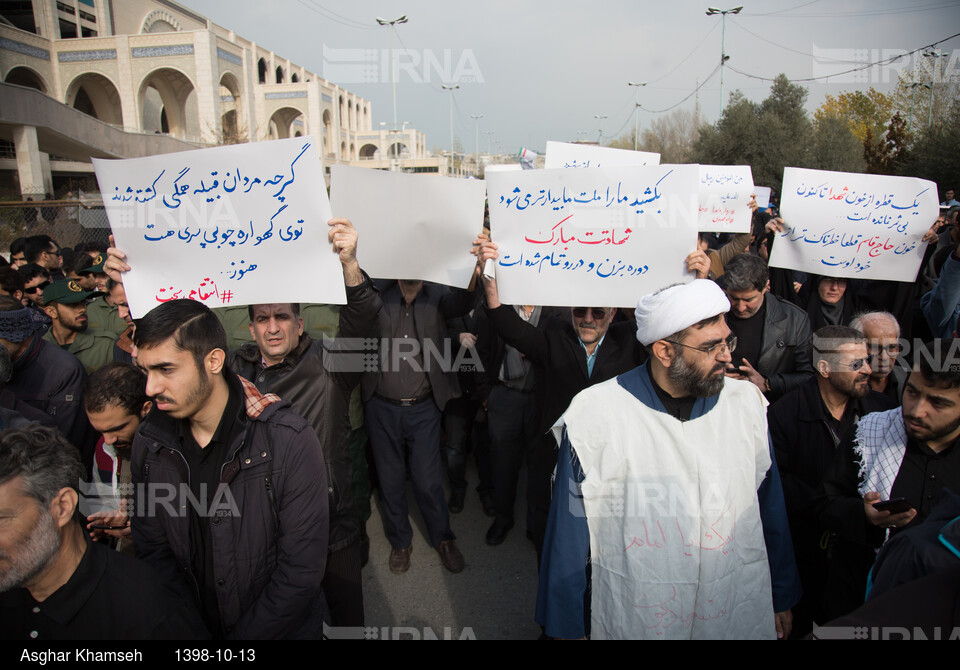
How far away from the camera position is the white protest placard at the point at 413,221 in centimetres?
305

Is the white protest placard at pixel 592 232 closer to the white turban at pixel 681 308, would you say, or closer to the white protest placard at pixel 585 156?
the white turban at pixel 681 308

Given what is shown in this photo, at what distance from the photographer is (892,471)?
6.58 ft

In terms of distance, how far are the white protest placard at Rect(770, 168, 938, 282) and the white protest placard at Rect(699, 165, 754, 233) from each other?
1.28 metres

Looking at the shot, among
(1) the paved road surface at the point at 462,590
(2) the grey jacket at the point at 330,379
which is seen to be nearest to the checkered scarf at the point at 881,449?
(1) the paved road surface at the point at 462,590

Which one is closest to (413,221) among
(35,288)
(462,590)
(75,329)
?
(462,590)

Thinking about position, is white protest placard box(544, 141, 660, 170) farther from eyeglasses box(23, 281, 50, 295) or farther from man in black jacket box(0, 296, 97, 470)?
eyeglasses box(23, 281, 50, 295)

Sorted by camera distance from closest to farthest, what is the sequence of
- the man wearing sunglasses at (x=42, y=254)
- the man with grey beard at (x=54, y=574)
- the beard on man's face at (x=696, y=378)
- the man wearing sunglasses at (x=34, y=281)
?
the man with grey beard at (x=54, y=574) → the beard on man's face at (x=696, y=378) → the man wearing sunglasses at (x=34, y=281) → the man wearing sunglasses at (x=42, y=254)

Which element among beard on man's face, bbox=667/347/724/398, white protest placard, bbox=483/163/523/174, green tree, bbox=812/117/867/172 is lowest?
beard on man's face, bbox=667/347/724/398

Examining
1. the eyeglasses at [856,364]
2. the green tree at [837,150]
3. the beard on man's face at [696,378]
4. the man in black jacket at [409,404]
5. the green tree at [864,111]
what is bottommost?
the man in black jacket at [409,404]

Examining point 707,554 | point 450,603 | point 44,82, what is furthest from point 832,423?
point 44,82

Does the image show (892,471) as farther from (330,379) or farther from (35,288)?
(35,288)

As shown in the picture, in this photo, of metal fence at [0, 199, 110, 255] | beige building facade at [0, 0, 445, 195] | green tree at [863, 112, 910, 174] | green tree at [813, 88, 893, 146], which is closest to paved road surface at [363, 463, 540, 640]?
metal fence at [0, 199, 110, 255]

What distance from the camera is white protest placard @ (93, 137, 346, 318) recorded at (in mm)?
2605

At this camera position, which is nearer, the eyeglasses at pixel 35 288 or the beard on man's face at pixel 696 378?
the beard on man's face at pixel 696 378
